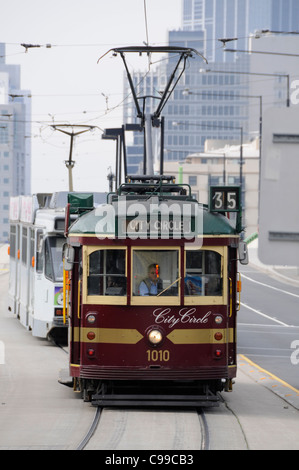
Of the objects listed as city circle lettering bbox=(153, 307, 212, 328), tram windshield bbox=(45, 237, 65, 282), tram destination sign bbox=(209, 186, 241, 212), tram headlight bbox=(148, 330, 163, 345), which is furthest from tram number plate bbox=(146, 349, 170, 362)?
tram windshield bbox=(45, 237, 65, 282)

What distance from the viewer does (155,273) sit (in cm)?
1455

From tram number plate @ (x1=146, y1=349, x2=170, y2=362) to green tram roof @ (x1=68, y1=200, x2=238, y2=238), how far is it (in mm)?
1639

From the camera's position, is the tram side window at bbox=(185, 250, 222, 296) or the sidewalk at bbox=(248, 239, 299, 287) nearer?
the tram side window at bbox=(185, 250, 222, 296)

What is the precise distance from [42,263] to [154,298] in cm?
847

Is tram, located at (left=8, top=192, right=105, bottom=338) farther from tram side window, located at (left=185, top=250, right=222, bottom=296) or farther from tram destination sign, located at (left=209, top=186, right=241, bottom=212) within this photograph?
tram side window, located at (left=185, top=250, right=222, bottom=296)

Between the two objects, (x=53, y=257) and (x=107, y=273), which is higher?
(x=107, y=273)

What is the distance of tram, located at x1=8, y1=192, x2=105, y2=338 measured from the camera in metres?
22.2

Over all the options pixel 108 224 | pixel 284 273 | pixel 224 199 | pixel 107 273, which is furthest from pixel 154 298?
pixel 284 273

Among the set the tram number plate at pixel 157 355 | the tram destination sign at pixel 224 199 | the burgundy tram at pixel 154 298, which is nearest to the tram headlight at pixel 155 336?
the burgundy tram at pixel 154 298

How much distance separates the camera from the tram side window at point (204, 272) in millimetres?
14602

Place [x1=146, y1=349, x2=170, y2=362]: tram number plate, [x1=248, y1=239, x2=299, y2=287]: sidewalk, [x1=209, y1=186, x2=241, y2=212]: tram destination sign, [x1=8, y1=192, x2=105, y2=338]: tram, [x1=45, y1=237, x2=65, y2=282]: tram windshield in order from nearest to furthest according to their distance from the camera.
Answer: [x1=146, y1=349, x2=170, y2=362]: tram number plate → [x1=209, y1=186, x2=241, y2=212]: tram destination sign → [x1=8, y1=192, x2=105, y2=338]: tram → [x1=45, y1=237, x2=65, y2=282]: tram windshield → [x1=248, y1=239, x2=299, y2=287]: sidewalk

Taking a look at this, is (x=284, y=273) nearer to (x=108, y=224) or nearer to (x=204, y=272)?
(x=204, y=272)

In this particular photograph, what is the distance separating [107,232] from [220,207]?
62.1 inches
